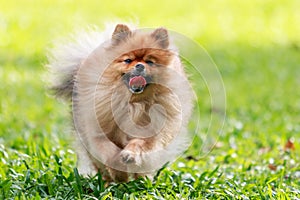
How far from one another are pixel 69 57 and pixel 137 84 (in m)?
0.91

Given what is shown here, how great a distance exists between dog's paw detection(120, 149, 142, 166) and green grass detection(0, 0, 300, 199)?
0.66 ft

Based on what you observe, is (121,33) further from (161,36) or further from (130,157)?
(130,157)

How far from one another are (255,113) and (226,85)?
1.81m

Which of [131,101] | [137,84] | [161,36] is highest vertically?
[161,36]

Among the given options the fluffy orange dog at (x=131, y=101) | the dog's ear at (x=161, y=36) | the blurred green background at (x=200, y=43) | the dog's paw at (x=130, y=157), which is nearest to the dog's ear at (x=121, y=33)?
the fluffy orange dog at (x=131, y=101)

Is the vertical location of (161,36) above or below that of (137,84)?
above

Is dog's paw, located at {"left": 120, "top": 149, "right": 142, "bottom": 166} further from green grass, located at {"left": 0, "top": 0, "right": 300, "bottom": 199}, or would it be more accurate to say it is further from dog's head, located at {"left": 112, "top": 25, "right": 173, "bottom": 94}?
dog's head, located at {"left": 112, "top": 25, "right": 173, "bottom": 94}

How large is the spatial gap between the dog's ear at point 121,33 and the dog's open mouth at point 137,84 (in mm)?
332

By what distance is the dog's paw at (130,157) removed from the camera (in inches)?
182

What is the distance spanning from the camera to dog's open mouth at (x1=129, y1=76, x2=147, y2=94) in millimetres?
4609

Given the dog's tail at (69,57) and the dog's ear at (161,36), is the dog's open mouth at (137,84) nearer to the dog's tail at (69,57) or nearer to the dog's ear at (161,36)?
the dog's ear at (161,36)

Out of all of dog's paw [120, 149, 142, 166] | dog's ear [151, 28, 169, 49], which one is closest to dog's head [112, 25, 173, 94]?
dog's ear [151, 28, 169, 49]

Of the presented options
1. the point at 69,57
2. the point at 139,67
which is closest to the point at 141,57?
the point at 139,67

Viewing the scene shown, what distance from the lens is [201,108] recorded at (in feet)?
29.1
